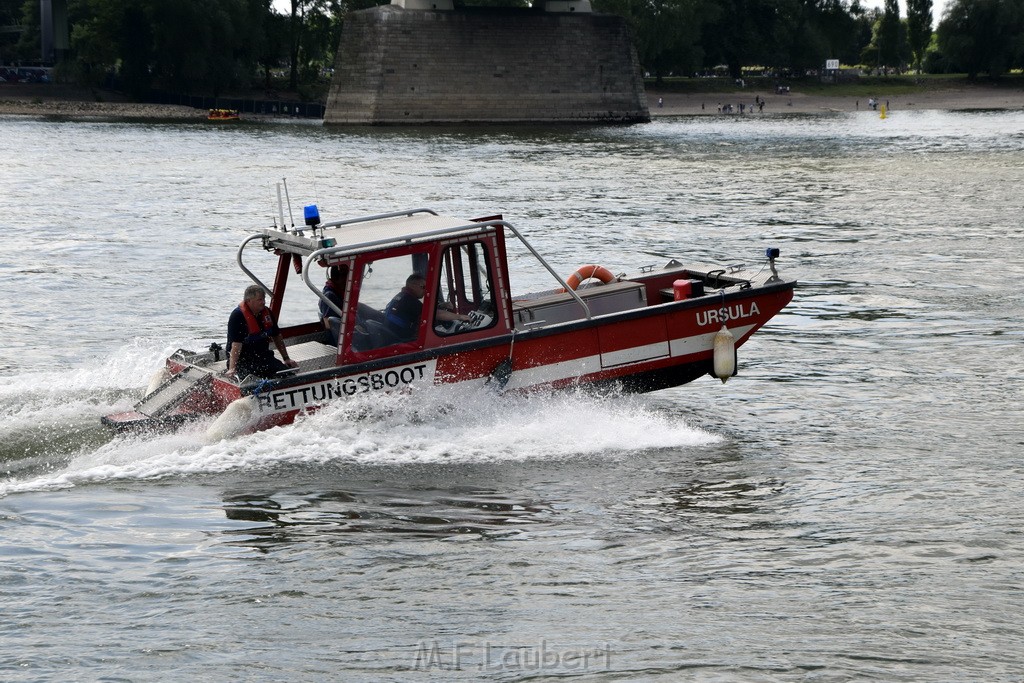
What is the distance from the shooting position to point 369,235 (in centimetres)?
1121

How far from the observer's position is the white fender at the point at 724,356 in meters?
12.0

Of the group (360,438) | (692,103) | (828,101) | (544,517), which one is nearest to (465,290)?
(360,438)

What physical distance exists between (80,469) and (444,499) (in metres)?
2.99

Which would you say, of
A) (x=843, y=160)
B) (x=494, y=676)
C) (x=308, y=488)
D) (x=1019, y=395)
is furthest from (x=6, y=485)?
(x=843, y=160)

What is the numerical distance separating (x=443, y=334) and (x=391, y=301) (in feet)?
1.73

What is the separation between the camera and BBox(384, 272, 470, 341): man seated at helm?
36.1ft

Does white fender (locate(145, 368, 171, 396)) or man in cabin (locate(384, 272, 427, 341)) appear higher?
man in cabin (locate(384, 272, 427, 341))

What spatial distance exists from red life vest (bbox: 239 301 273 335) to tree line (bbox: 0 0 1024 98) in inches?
3327

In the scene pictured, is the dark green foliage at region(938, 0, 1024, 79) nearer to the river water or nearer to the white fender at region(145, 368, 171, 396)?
the river water

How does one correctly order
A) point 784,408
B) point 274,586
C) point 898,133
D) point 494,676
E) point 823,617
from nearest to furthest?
point 494,676
point 823,617
point 274,586
point 784,408
point 898,133

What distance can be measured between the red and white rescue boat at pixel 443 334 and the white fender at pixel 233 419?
11mm

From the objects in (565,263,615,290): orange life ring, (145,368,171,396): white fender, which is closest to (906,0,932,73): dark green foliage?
(565,263,615,290): orange life ring

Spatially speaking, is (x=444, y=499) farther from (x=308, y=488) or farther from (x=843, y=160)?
(x=843, y=160)

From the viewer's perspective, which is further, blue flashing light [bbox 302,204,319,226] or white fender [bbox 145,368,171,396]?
white fender [bbox 145,368,171,396]
